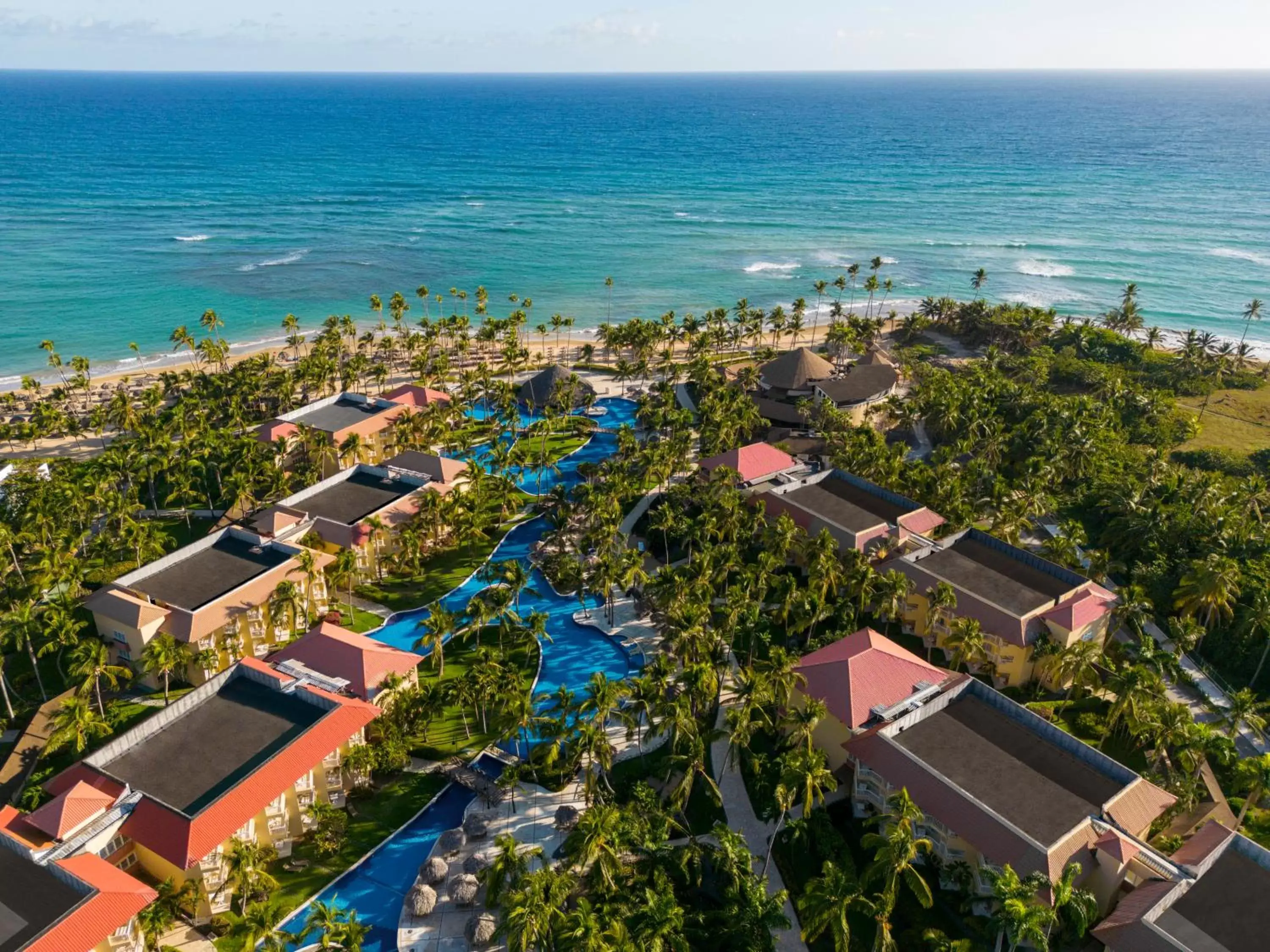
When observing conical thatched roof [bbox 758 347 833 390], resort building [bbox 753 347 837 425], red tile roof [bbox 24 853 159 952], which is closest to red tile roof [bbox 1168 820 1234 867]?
red tile roof [bbox 24 853 159 952]

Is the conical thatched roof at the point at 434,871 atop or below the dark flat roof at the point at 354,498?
below

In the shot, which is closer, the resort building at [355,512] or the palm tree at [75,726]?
the palm tree at [75,726]

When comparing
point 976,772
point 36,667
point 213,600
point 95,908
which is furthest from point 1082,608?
point 36,667

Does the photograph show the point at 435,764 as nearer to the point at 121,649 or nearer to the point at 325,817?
the point at 325,817

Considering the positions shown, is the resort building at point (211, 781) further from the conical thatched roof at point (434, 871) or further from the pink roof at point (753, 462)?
the pink roof at point (753, 462)

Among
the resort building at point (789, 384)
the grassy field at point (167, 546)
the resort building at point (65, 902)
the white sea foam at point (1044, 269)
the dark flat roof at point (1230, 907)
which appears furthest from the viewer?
the white sea foam at point (1044, 269)

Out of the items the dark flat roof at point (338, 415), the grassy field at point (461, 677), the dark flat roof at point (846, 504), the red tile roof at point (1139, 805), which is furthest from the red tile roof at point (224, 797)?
the dark flat roof at point (338, 415)

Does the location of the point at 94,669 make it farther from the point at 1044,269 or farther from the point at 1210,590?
the point at 1044,269
